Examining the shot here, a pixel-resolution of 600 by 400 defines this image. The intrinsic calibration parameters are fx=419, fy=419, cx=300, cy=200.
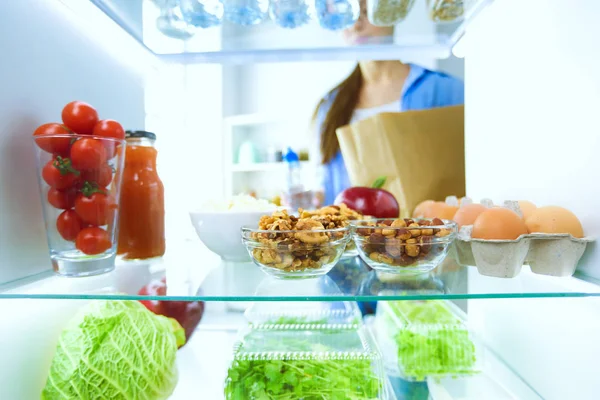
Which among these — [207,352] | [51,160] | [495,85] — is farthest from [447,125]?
[51,160]

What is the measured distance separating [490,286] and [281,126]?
3155 millimetres

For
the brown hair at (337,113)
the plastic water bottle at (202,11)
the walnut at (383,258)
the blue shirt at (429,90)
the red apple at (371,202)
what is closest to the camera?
the walnut at (383,258)

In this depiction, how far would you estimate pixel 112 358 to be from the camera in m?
0.58

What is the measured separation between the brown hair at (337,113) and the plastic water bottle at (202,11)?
1.07 m

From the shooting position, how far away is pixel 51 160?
1.68 ft

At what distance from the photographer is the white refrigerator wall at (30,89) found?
1.67 ft

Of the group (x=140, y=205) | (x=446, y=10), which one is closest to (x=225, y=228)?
(x=140, y=205)

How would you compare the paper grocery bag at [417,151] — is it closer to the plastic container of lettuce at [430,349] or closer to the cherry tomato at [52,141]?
the plastic container of lettuce at [430,349]

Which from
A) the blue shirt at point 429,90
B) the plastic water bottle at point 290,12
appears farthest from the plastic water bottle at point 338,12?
the blue shirt at point 429,90

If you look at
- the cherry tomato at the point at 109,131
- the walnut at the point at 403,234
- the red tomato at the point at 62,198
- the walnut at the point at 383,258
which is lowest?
the walnut at the point at 383,258

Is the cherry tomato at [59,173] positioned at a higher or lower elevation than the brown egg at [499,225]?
higher

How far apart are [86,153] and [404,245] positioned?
1.32 feet

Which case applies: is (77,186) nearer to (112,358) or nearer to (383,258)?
(112,358)

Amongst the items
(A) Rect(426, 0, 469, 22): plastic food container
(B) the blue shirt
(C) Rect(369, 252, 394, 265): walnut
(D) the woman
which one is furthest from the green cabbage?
(B) the blue shirt
